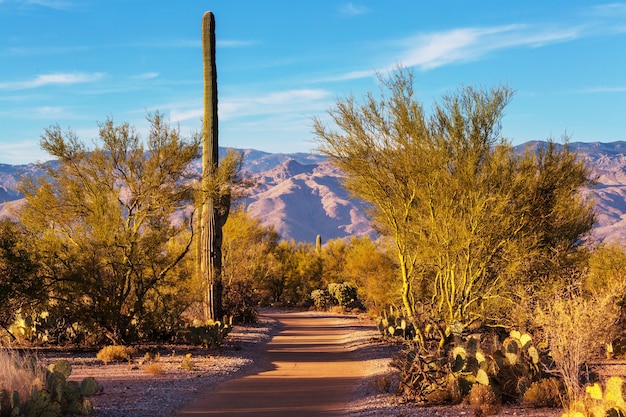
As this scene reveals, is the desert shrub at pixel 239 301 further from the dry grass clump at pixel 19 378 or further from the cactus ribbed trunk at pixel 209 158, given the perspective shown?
the dry grass clump at pixel 19 378

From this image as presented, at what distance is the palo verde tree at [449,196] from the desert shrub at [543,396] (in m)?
4.30

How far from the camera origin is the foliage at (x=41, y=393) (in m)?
8.33

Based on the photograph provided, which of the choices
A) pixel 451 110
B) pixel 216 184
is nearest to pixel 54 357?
pixel 216 184

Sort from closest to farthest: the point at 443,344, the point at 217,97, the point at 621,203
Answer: the point at 443,344
the point at 217,97
the point at 621,203

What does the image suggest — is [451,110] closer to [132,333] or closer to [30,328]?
[132,333]

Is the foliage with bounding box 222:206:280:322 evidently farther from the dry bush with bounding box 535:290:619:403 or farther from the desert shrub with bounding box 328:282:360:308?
the dry bush with bounding box 535:290:619:403

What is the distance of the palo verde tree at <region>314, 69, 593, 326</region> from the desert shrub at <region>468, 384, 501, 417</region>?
4.06 meters

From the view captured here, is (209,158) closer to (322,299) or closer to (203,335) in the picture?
(203,335)

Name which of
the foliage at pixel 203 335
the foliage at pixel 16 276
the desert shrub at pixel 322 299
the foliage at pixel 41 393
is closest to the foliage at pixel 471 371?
the foliage at pixel 41 393

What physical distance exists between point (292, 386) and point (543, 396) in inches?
182

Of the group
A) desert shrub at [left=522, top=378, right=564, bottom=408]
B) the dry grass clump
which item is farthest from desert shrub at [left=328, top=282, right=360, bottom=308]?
the dry grass clump

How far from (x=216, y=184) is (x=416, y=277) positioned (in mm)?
5958

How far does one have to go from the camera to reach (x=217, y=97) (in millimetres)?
20609

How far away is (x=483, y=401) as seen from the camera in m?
9.78
